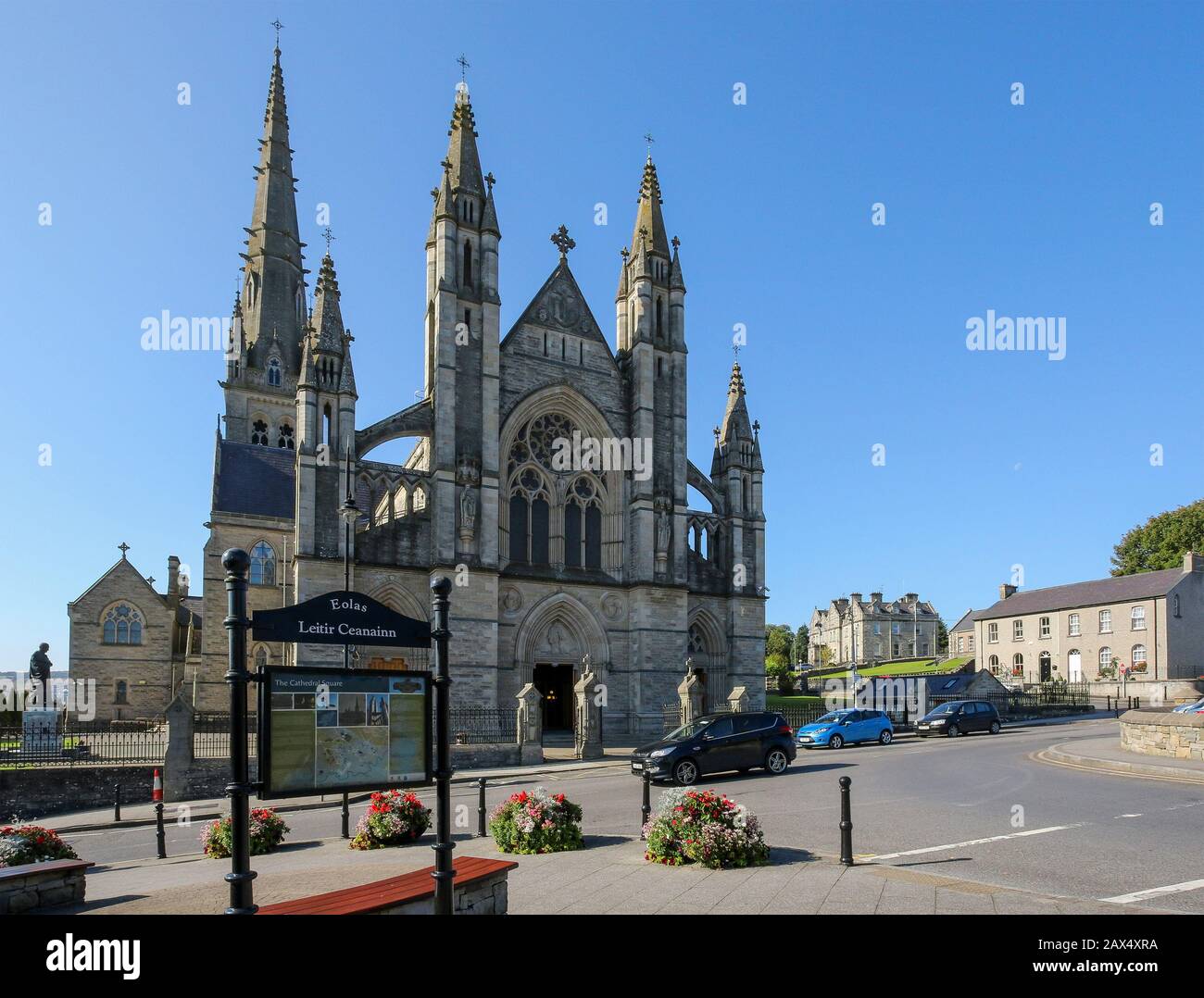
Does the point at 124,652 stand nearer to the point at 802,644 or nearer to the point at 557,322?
the point at 557,322

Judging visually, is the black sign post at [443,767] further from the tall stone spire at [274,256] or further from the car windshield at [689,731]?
the tall stone spire at [274,256]

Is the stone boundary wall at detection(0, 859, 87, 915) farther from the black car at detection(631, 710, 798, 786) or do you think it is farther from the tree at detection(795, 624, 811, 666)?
the tree at detection(795, 624, 811, 666)

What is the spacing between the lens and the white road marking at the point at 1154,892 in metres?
7.81

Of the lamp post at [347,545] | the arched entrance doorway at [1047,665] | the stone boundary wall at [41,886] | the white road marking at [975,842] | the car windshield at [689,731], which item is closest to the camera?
the stone boundary wall at [41,886]

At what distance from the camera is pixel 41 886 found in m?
8.27

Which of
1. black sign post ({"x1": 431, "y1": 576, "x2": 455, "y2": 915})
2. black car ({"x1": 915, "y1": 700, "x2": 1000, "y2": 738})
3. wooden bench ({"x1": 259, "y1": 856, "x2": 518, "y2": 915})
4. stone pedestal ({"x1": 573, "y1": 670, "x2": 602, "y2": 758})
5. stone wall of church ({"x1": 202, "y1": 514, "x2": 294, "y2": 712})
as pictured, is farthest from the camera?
stone wall of church ({"x1": 202, "y1": 514, "x2": 294, "y2": 712})

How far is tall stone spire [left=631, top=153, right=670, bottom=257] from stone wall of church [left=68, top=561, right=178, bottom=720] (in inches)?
1258

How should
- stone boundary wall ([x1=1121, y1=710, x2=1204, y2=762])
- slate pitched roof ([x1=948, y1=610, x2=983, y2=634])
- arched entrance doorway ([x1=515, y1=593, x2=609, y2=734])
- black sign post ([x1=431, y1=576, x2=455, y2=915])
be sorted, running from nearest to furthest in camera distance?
black sign post ([x1=431, y1=576, x2=455, y2=915]) → stone boundary wall ([x1=1121, y1=710, x2=1204, y2=762]) → arched entrance doorway ([x1=515, y1=593, x2=609, y2=734]) → slate pitched roof ([x1=948, y1=610, x2=983, y2=634])

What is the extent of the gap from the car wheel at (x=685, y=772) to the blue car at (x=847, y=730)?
10.6 m

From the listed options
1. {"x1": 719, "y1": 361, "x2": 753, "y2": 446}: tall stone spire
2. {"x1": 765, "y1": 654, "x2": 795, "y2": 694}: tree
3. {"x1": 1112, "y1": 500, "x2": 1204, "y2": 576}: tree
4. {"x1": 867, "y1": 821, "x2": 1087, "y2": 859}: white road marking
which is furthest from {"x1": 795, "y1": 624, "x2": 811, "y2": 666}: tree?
{"x1": 867, "y1": 821, "x2": 1087, "y2": 859}: white road marking

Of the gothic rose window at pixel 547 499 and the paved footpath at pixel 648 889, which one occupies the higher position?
the gothic rose window at pixel 547 499

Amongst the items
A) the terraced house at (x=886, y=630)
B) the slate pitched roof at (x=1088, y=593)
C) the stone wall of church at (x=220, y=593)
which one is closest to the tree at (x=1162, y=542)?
the slate pitched roof at (x=1088, y=593)

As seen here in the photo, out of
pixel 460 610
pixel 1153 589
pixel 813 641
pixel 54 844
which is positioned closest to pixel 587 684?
pixel 460 610

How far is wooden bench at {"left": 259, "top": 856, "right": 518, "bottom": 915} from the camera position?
5844 millimetres
